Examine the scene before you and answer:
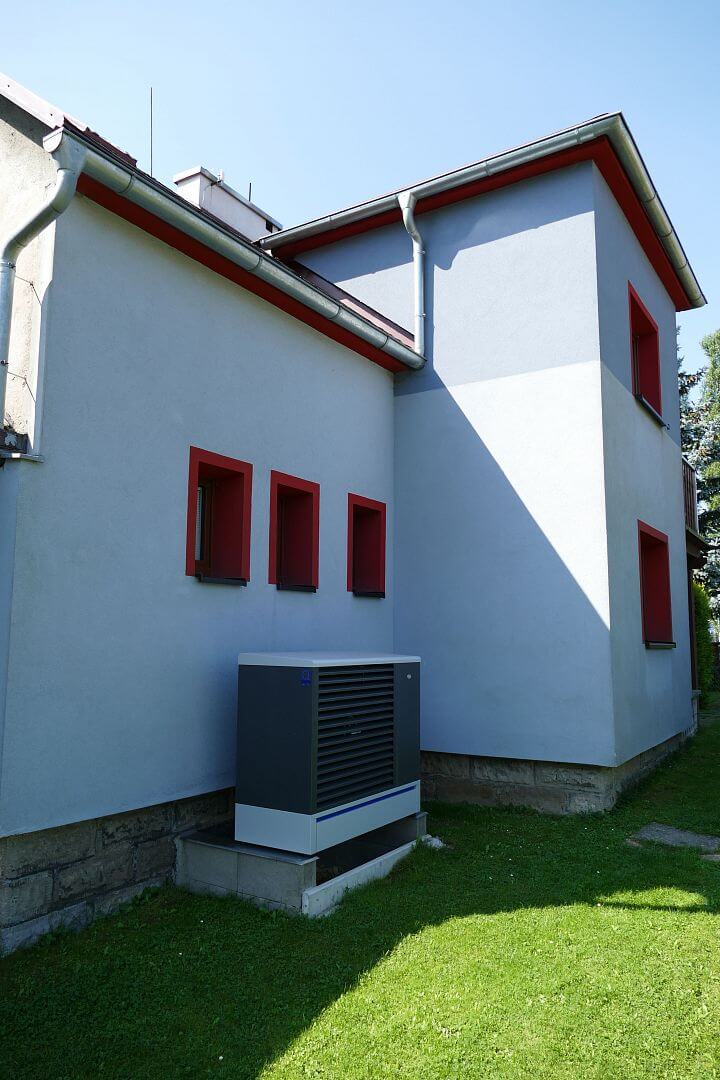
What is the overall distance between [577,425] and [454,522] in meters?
1.52

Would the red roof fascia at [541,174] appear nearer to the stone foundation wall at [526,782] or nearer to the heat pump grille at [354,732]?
the heat pump grille at [354,732]

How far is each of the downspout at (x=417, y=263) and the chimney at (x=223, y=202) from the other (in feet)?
7.55

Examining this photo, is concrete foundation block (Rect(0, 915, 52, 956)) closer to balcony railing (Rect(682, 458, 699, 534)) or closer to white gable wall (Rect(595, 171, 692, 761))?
white gable wall (Rect(595, 171, 692, 761))

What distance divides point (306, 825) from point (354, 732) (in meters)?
0.74

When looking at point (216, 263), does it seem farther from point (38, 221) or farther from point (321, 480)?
point (321, 480)

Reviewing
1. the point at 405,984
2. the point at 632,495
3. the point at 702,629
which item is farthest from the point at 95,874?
the point at 702,629

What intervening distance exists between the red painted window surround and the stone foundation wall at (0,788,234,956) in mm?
3061

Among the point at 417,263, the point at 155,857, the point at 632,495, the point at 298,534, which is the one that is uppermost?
the point at 417,263

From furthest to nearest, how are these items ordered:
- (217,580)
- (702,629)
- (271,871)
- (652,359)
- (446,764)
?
(702,629) < (652,359) < (446,764) < (217,580) < (271,871)

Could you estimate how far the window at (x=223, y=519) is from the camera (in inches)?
224

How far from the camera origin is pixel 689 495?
12.0 meters

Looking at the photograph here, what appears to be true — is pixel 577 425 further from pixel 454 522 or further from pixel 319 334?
pixel 319 334

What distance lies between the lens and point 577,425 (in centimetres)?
714

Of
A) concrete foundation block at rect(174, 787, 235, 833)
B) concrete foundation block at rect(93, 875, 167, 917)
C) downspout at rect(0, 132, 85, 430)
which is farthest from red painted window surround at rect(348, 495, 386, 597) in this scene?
downspout at rect(0, 132, 85, 430)
